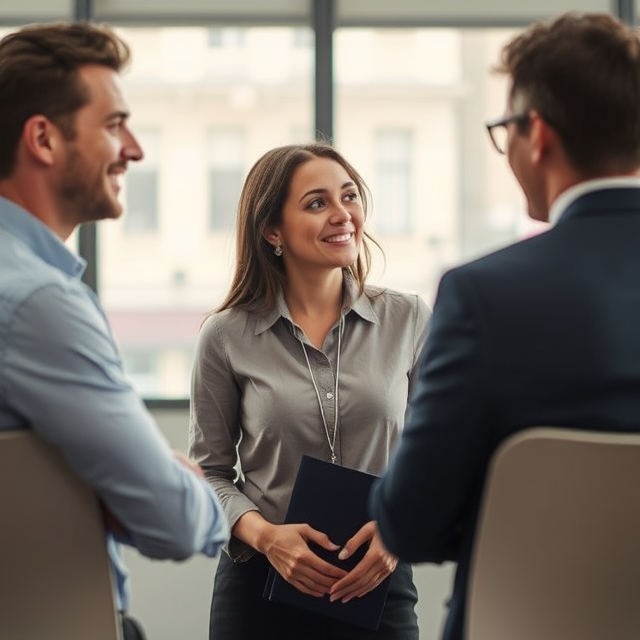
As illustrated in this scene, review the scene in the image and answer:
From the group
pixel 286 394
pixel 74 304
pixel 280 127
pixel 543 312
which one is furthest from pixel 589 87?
pixel 280 127

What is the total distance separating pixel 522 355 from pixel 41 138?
842 mm

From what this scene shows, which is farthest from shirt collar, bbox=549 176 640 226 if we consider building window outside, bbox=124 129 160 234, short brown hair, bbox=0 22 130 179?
building window outside, bbox=124 129 160 234

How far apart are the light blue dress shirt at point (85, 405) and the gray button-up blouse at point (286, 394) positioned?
2.44 ft

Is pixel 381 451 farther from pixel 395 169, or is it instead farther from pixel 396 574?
pixel 395 169

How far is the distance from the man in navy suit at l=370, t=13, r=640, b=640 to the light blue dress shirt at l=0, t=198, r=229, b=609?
313mm

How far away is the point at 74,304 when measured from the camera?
1442mm

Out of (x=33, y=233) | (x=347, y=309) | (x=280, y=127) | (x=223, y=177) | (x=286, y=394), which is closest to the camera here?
(x=33, y=233)

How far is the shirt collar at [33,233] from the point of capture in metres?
1.60

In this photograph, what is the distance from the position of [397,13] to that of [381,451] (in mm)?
2870

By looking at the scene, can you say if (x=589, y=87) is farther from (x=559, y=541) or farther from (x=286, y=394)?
(x=286, y=394)

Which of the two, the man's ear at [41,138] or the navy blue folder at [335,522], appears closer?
the man's ear at [41,138]

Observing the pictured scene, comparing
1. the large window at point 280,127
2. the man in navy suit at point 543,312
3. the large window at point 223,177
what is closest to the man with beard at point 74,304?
the man in navy suit at point 543,312

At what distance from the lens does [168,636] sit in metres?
4.43

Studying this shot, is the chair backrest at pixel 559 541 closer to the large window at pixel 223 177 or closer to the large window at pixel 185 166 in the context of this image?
the large window at pixel 185 166
